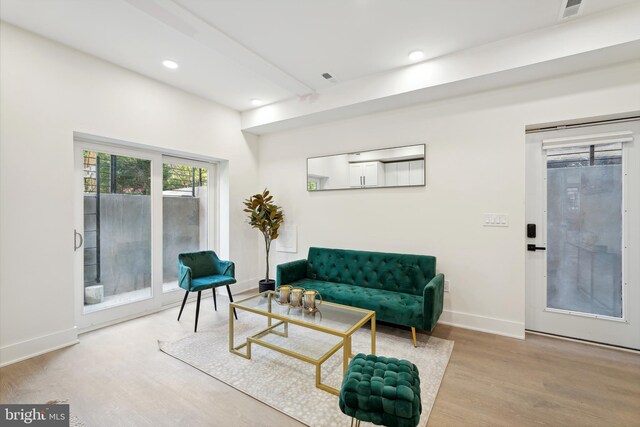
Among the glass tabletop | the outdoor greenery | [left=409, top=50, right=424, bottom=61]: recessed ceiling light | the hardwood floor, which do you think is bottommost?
the hardwood floor

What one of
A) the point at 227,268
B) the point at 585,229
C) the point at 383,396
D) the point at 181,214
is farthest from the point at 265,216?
the point at 585,229

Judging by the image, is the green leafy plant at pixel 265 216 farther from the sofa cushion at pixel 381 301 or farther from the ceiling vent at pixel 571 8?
the ceiling vent at pixel 571 8

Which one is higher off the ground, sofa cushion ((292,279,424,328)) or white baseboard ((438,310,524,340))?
sofa cushion ((292,279,424,328))

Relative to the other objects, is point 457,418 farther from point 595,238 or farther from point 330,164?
point 330,164

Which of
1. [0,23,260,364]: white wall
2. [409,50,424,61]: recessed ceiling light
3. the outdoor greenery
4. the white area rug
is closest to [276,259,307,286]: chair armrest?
the white area rug

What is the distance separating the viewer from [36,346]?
8.52 ft

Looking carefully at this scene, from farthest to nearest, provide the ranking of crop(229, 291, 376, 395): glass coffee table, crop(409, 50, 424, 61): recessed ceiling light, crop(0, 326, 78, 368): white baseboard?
1. crop(409, 50, 424, 61): recessed ceiling light
2. crop(0, 326, 78, 368): white baseboard
3. crop(229, 291, 376, 395): glass coffee table

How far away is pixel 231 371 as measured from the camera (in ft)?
7.63

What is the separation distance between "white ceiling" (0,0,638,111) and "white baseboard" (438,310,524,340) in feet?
9.29

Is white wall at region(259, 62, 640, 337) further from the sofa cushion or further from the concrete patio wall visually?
the concrete patio wall

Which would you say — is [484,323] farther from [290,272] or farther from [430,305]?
[290,272]

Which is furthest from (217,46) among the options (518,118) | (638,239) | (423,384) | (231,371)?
(638,239)

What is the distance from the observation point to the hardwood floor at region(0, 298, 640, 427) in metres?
1.82

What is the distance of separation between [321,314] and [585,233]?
2.74 m
